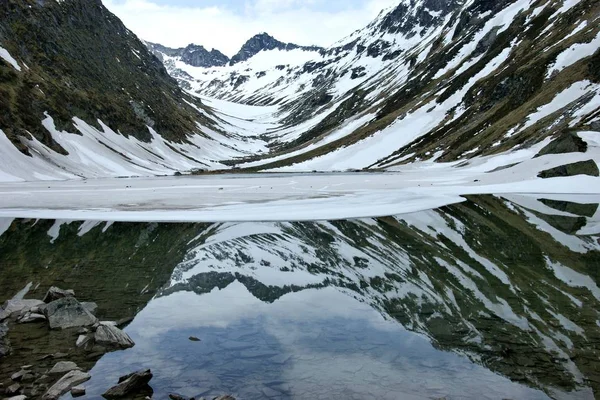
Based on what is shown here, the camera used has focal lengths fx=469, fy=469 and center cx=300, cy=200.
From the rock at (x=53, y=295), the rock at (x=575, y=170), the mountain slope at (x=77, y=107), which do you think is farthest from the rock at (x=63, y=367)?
the mountain slope at (x=77, y=107)

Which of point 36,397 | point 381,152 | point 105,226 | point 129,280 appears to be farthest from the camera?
point 381,152

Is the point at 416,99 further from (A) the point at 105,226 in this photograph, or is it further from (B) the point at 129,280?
(B) the point at 129,280

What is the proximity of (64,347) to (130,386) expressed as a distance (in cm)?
369

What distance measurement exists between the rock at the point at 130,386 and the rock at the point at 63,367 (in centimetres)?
157

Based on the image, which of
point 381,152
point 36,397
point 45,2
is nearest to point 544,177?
point 36,397

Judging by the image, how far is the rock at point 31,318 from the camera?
14.1m

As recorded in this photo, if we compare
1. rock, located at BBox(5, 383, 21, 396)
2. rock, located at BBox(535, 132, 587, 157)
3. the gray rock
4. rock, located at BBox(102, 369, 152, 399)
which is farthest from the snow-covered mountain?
rock, located at BBox(5, 383, 21, 396)

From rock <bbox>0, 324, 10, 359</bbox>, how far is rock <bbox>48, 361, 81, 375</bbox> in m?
1.72

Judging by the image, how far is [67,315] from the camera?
1403cm

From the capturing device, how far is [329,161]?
143 m

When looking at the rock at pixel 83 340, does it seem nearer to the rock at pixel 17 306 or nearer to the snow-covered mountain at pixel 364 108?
the rock at pixel 17 306

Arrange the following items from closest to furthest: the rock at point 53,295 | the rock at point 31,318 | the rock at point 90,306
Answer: the rock at point 31,318 < the rock at point 90,306 < the rock at point 53,295

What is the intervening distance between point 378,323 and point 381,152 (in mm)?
125316

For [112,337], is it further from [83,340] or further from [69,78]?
[69,78]
